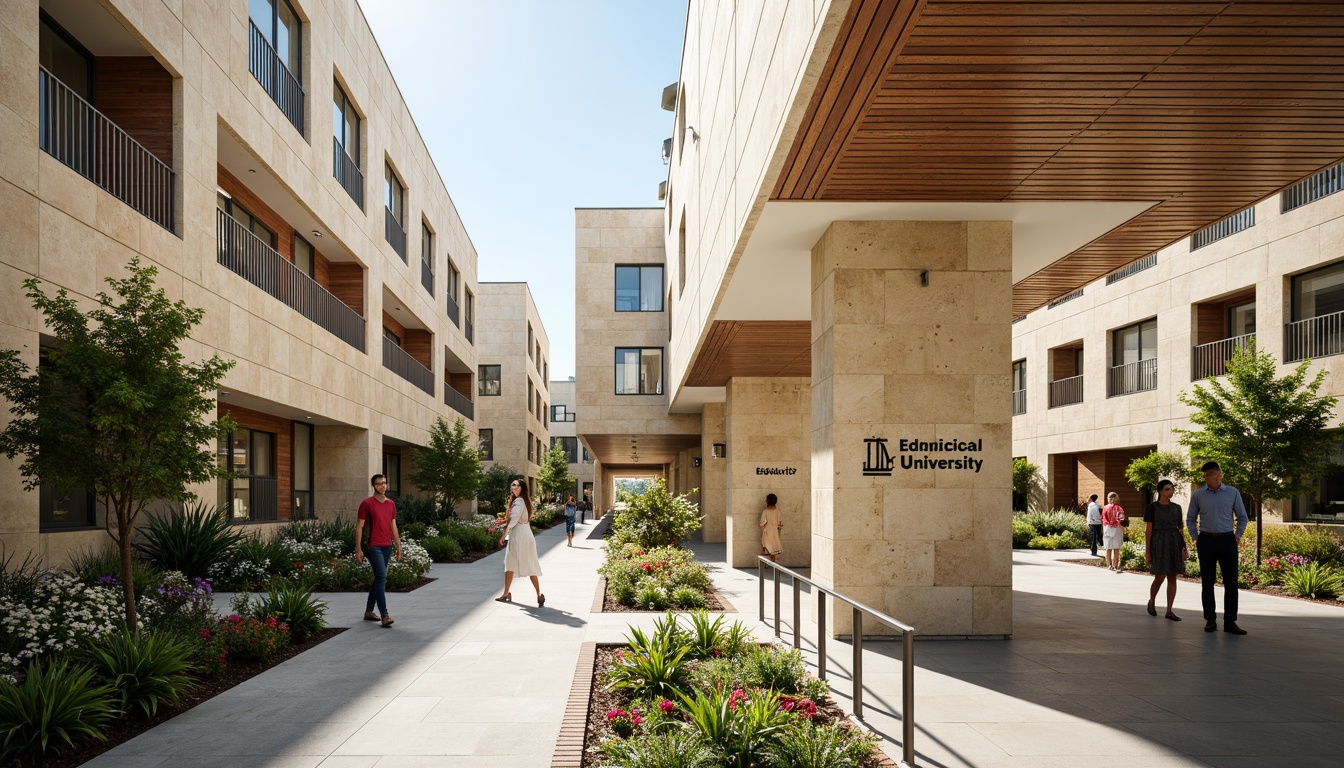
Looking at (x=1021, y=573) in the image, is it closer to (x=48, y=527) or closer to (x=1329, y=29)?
(x=1329, y=29)

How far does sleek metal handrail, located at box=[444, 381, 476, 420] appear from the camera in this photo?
35.4 meters

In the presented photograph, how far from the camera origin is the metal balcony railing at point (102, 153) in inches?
420

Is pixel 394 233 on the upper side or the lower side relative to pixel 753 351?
upper

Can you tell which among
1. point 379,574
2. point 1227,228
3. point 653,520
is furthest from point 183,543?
point 1227,228

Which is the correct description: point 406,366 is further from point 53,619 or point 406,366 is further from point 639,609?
point 53,619

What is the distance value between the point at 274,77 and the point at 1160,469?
21.7 metres

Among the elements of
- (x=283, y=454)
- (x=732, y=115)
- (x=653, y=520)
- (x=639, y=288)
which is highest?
(x=639, y=288)

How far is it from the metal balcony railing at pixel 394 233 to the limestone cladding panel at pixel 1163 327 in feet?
65.7

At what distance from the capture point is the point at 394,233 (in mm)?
25500

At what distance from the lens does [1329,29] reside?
5375 mm

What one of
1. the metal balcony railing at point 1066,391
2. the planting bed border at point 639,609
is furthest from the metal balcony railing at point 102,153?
the metal balcony railing at point 1066,391

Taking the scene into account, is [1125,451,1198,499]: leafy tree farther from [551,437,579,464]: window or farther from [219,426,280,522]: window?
[551,437,579,464]: window

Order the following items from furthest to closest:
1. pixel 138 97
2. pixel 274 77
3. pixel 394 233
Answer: pixel 394 233 → pixel 274 77 → pixel 138 97

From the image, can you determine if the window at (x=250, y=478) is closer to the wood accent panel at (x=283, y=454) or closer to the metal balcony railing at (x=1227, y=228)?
the wood accent panel at (x=283, y=454)
